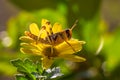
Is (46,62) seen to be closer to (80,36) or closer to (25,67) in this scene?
(25,67)

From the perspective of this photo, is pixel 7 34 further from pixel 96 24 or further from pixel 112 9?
pixel 112 9

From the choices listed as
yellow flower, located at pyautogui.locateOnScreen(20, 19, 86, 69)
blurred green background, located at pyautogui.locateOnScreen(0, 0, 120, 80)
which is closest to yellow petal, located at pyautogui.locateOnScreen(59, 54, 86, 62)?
yellow flower, located at pyautogui.locateOnScreen(20, 19, 86, 69)

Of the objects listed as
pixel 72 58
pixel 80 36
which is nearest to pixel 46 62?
pixel 72 58

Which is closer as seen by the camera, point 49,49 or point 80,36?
point 49,49

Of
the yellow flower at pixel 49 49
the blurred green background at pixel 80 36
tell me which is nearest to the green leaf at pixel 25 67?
the yellow flower at pixel 49 49

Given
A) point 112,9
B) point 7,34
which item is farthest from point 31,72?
point 112,9

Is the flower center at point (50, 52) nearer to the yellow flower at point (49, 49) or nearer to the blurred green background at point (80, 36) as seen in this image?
the yellow flower at point (49, 49)
